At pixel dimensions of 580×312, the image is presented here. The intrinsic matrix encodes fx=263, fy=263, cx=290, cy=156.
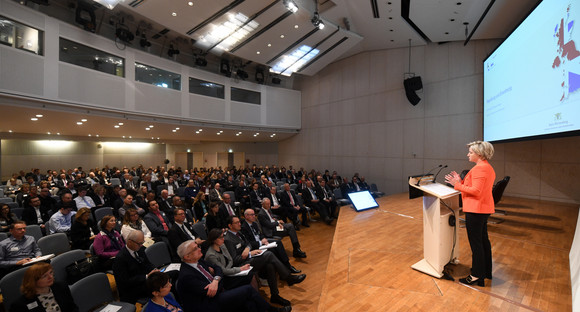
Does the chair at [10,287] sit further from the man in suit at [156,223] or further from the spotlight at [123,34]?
the spotlight at [123,34]

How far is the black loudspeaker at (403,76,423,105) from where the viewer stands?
9.66 metres

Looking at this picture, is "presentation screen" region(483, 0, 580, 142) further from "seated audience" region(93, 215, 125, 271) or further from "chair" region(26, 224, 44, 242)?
"chair" region(26, 224, 44, 242)

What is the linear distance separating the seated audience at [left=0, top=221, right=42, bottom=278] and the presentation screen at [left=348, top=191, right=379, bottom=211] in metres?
5.80

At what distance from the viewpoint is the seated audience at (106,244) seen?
11.2 ft

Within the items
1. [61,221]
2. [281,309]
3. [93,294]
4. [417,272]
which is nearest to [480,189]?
[417,272]

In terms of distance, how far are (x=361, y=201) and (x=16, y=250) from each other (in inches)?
247

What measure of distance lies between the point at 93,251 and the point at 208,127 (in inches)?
331

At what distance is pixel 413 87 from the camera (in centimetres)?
973

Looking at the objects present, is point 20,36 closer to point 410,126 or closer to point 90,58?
point 90,58

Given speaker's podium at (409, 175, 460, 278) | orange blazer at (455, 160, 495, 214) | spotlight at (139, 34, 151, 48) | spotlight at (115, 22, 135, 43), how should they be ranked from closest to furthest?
orange blazer at (455, 160, 495, 214)
speaker's podium at (409, 175, 460, 278)
spotlight at (115, 22, 135, 43)
spotlight at (139, 34, 151, 48)

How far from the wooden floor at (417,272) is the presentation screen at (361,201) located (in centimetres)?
84

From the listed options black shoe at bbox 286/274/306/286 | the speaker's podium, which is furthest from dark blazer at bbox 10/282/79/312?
the speaker's podium

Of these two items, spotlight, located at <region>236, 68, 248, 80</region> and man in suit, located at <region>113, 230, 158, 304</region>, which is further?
spotlight, located at <region>236, 68, 248, 80</region>

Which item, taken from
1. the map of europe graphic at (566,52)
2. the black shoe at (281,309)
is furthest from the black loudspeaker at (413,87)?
the black shoe at (281,309)
